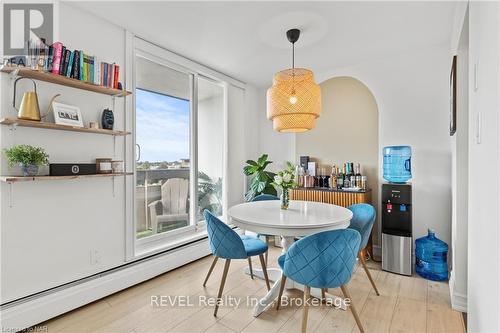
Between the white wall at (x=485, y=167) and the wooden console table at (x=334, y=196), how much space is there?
1.88 m

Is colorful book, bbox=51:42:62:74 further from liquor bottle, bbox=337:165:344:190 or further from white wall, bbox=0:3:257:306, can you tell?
liquor bottle, bbox=337:165:344:190

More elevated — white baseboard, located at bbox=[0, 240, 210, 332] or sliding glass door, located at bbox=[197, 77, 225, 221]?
sliding glass door, located at bbox=[197, 77, 225, 221]

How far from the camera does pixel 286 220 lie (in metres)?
2.03

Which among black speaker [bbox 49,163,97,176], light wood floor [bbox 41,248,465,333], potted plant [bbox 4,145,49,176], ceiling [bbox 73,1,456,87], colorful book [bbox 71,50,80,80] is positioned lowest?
light wood floor [bbox 41,248,465,333]

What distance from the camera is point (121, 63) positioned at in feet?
8.62

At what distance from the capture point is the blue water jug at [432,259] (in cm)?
273

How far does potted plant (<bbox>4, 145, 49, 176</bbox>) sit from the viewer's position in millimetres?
1815

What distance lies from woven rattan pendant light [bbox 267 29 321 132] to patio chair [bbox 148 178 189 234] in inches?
65.2

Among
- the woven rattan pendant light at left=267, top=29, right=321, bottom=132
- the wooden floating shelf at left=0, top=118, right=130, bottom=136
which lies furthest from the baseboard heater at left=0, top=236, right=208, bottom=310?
the woven rattan pendant light at left=267, top=29, right=321, bottom=132

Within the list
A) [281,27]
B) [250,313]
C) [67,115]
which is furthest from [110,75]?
[250,313]

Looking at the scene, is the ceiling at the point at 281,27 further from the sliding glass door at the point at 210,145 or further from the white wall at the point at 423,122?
the sliding glass door at the point at 210,145

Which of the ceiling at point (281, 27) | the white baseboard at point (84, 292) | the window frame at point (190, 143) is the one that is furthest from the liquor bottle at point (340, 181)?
the white baseboard at point (84, 292)

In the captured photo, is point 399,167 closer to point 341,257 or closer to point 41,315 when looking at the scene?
point 341,257

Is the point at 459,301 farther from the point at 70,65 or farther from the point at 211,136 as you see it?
the point at 70,65
